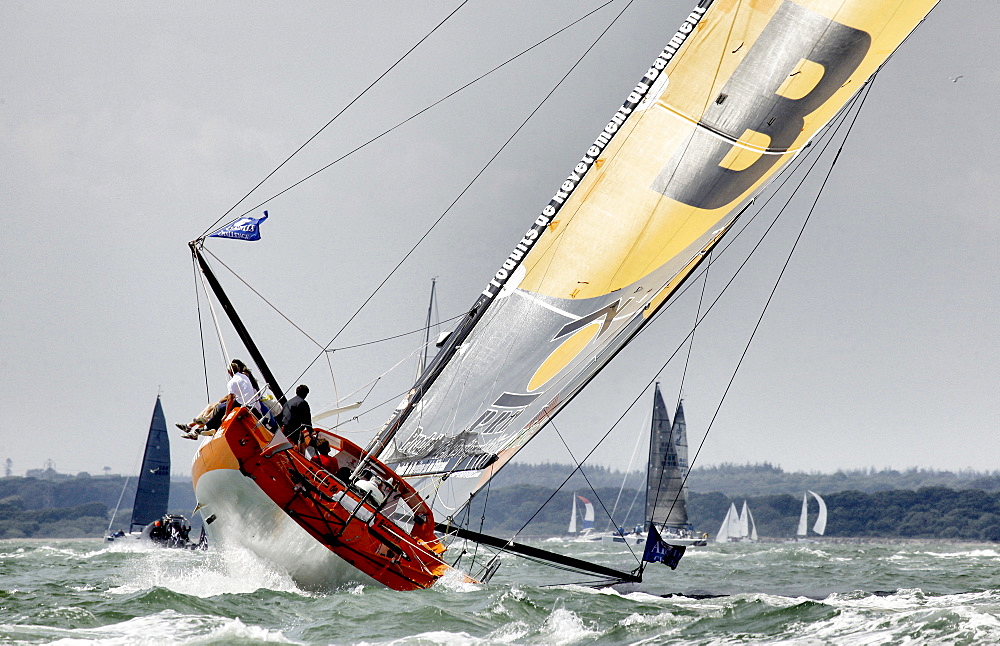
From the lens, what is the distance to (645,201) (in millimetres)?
9688

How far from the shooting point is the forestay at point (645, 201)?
9172 mm

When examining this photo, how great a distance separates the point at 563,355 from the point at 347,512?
310cm

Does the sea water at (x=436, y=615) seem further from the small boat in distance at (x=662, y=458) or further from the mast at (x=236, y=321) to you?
the small boat in distance at (x=662, y=458)

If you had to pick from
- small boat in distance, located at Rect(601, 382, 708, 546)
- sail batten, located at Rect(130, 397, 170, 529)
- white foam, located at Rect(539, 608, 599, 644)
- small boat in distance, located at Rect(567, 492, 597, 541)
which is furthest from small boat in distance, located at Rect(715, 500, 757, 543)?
white foam, located at Rect(539, 608, 599, 644)

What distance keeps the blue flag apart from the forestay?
2744 millimetres

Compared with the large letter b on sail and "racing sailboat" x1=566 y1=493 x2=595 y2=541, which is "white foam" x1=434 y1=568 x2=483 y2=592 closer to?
the large letter b on sail

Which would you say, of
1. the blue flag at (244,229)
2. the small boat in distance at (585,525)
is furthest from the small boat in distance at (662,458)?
the small boat in distance at (585,525)

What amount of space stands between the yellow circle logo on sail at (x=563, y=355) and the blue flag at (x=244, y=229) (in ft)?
12.6

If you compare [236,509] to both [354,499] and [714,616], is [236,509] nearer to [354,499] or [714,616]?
[354,499]

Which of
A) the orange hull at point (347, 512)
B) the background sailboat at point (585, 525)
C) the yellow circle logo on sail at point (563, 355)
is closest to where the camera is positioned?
the orange hull at point (347, 512)

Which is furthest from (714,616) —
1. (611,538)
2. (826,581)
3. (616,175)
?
(611,538)

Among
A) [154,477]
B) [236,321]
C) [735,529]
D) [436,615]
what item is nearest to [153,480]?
[154,477]

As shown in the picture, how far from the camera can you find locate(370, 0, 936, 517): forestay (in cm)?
917

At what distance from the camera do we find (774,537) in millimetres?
99688
